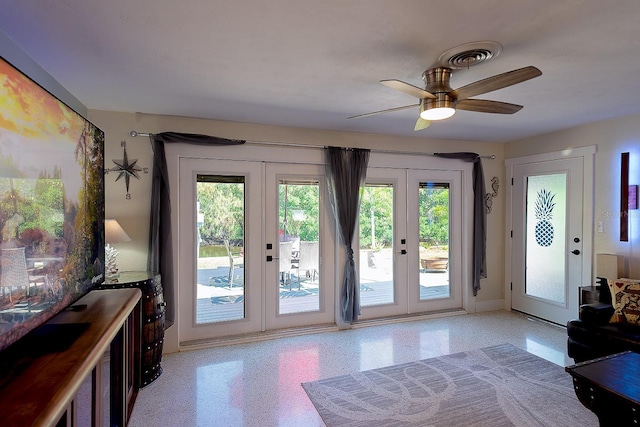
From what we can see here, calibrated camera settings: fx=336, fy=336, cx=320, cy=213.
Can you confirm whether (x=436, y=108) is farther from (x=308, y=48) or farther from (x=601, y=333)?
(x=601, y=333)

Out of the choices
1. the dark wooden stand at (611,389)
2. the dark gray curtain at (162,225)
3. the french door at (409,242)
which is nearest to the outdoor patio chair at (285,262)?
the french door at (409,242)

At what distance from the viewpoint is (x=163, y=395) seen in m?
2.72

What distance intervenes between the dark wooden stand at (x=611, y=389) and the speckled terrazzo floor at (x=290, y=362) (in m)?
1.31

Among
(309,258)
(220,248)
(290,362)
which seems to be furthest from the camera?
(309,258)

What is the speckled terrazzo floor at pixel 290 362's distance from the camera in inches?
97.4

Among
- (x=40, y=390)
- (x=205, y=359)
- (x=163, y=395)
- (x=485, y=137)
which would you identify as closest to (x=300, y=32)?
(x=40, y=390)

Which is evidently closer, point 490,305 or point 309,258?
point 309,258

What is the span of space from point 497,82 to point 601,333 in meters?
2.46

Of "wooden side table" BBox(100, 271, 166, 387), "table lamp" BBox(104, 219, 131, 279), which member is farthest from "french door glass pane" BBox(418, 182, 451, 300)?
"table lamp" BBox(104, 219, 131, 279)

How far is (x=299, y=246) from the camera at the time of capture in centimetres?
418

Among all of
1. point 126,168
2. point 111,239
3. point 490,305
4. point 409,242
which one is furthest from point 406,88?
point 490,305

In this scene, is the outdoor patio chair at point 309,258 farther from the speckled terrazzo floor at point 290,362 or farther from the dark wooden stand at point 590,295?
the dark wooden stand at point 590,295

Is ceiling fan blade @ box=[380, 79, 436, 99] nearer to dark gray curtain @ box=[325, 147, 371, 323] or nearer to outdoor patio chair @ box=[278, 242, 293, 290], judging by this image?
dark gray curtain @ box=[325, 147, 371, 323]

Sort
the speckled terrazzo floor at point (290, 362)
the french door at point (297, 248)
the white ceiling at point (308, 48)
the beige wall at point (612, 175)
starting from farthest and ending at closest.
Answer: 1. the french door at point (297, 248)
2. the beige wall at point (612, 175)
3. the speckled terrazzo floor at point (290, 362)
4. the white ceiling at point (308, 48)
